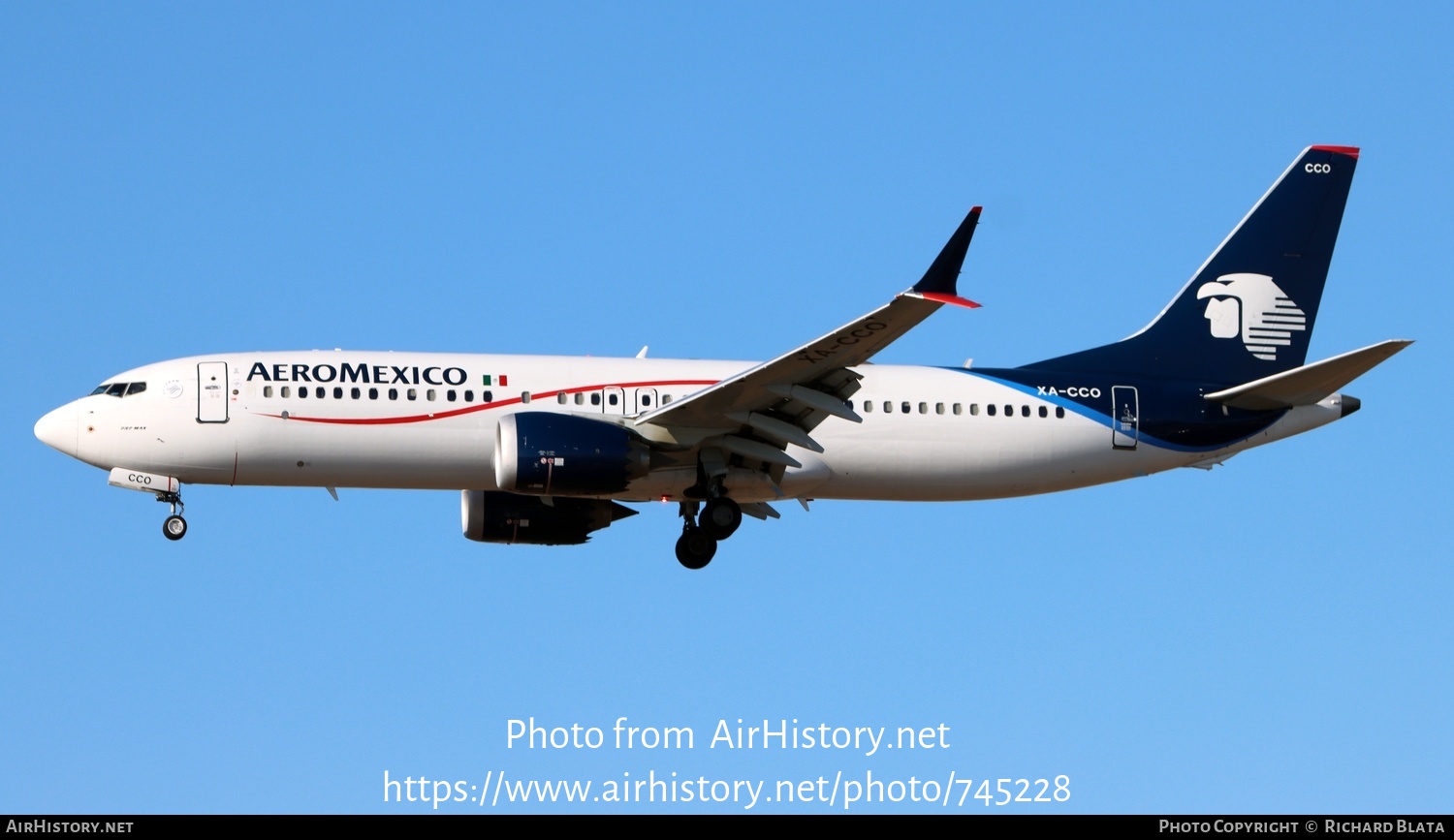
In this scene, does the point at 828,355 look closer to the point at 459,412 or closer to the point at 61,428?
the point at 459,412

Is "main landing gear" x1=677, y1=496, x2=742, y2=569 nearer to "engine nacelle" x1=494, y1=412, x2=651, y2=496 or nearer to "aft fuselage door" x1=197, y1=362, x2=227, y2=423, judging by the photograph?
"engine nacelle" x1=494, y1=412, x2=651, y2=496

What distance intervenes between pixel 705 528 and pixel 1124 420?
872cm

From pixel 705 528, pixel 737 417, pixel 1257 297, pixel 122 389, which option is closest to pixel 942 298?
pixel 737 417

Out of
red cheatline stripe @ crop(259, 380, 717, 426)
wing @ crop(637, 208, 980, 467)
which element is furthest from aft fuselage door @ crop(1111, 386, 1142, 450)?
red cheatline stripe @ crop(259, 380, 717, 426)

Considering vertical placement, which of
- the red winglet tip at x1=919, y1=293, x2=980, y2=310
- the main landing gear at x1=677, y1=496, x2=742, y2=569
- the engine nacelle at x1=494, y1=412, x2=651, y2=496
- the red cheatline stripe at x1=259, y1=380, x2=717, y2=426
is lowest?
the main landing gear at x1=677, y1=496, x2=742, y2=569

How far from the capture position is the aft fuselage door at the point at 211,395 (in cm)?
3550

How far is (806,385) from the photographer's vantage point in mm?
34594

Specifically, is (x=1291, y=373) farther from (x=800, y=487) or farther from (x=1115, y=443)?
(x=800, y=487)

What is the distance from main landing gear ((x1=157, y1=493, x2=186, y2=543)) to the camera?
3609 centimetres

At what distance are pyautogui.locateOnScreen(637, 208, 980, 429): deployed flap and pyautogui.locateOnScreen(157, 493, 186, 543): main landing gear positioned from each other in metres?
8.76

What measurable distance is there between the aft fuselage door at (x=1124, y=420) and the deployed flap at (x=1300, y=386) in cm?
155

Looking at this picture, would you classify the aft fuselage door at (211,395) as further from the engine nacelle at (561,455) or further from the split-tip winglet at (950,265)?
the split-tip winglet at (950,265)

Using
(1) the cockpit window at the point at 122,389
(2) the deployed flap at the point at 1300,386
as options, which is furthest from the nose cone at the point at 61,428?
(2) the deployed flap at the point at 1300,386

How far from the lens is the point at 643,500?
3784cm
